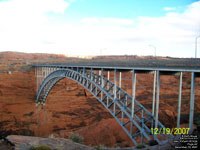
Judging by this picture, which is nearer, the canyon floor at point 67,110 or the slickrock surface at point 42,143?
the slickrock surface at point 42,143

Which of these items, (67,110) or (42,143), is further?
(67,110)

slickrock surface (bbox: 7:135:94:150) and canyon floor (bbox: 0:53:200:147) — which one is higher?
slickrock surface (bbox: 7:135:94:150)

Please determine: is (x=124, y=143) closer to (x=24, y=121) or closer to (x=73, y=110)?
(x=73, y=110)

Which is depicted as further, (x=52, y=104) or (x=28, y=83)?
(x=28, y=83)

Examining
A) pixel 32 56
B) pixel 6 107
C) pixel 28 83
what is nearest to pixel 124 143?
pixel 6 107

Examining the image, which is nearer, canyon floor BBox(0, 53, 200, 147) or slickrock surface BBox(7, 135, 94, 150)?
slickrock surface BBox(7, 135, 94, 150)

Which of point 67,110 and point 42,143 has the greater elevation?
point 42,143

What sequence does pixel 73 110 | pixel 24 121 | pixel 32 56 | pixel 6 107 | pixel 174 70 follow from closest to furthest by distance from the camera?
1. pixel 174 70
2. pixel 24 121
3. pixel 6 107
4. pixel 73 110
5. pixel 32 56

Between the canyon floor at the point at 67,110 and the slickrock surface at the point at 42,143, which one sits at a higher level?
the slickrock surface at the point at 42,143
